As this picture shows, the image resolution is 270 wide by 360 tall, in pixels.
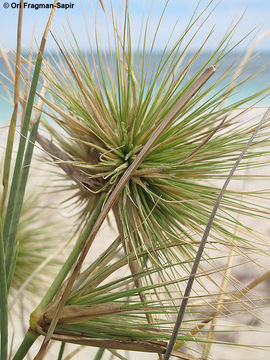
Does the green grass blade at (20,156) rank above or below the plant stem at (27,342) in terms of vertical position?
above

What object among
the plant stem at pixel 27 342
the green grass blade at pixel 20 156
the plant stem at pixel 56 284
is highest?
the green grass blade at pixel 20 156

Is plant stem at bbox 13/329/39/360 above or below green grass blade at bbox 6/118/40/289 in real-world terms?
below

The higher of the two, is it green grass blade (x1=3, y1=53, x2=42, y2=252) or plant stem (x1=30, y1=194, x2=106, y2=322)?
green grass blade (x1=3, y1=53, x2=42, y2=252)

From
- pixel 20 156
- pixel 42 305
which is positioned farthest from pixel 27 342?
pixel 20 156

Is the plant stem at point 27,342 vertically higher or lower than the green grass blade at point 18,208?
lower

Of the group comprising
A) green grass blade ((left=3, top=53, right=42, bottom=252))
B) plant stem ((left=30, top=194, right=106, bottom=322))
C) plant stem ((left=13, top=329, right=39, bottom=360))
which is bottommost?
plant stem ((left=13, top=329, right=39, bottom=360))

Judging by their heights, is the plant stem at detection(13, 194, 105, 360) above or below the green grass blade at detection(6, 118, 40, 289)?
below

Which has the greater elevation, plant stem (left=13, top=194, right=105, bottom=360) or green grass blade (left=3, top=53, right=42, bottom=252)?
green grass blade (left=3, top=53, right=42, bottom=252)

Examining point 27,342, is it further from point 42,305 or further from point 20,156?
point 20,156

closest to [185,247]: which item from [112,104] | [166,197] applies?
[166,197]

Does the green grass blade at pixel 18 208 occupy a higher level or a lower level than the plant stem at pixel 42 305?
higher

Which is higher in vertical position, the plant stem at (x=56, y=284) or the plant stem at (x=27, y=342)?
the plant stem at (x=56, y=284)

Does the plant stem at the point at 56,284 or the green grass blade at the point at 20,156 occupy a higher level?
the green grass blade at the point at 20,156
